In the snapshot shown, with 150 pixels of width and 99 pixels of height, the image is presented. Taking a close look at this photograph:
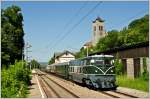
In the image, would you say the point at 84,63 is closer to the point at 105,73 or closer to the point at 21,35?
the point at 105,73

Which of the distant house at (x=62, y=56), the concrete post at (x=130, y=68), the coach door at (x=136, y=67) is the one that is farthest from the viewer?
the distant house at (x=62, y=56)

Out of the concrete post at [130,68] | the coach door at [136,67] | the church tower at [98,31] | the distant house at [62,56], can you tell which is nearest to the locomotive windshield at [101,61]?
the coach door at [136,67]

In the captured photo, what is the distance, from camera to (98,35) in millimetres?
107250

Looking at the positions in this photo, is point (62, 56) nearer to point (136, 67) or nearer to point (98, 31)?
point (98, 31)

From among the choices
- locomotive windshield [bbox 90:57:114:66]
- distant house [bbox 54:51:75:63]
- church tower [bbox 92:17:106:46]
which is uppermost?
church tower [bbox 92:17:106:46]

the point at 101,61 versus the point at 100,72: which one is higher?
the point at 101,61

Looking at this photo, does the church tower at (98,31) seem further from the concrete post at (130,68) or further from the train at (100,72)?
the train at (100,72)

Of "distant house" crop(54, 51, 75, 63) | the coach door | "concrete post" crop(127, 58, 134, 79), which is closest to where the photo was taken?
the coach door

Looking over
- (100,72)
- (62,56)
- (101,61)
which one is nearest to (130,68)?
(101,61)

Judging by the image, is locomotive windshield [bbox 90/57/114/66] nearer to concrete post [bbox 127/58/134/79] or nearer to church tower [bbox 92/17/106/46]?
concrete post [bbox 127/58/134/79]

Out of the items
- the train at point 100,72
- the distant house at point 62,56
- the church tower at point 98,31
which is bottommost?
the train at point 100,72

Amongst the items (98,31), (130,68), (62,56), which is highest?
(98,31)

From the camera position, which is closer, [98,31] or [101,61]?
[101,61]

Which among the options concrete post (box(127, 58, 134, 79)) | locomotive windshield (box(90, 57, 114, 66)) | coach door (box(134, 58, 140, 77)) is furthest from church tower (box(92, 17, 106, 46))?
locomotive windshield (box(90, 57, 114, 66))
